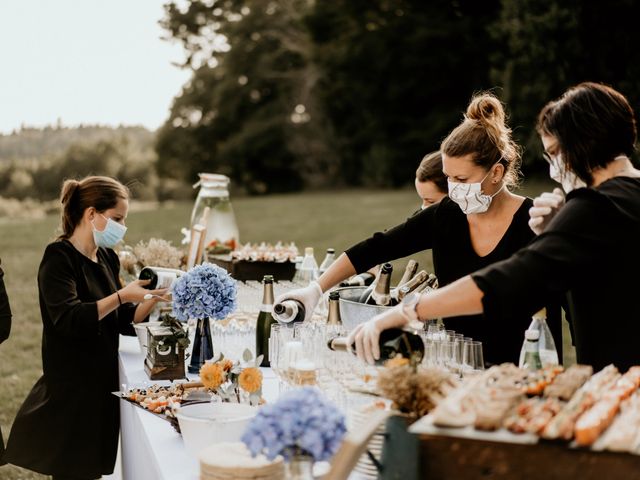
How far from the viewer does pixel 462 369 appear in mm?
2367

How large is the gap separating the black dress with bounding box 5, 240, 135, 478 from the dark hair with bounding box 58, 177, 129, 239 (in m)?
0.14

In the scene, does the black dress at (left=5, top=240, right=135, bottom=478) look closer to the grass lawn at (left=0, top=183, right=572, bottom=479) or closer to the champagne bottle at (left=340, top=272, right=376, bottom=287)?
the champagne bottle at (left=340, top=272, right=376, bottom=287)

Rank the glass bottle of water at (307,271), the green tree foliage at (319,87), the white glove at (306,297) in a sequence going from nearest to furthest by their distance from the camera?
the white glove at (306,297) < the glass bottle of water at (307,271) < the green tree foliage at (319,87)

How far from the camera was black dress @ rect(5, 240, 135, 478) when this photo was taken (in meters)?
3.41

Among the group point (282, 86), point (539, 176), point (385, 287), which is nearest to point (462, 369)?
point (385, 287)

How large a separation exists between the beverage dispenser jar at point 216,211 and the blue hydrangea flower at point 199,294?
197 cm

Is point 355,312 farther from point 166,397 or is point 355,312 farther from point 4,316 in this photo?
point 4,316

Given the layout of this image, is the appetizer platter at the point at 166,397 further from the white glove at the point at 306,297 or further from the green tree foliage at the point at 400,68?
the green tree foliage at the point at 400,68

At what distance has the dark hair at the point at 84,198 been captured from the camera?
367 cm

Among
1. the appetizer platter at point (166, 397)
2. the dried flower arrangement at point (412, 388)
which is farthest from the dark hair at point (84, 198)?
the dried flower arrangement at point (412, 388)

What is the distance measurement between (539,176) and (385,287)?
17.1 meters

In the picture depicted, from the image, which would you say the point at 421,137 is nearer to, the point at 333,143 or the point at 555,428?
the point at 333,143

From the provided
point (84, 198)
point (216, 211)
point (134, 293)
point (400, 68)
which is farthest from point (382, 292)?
point (400, 68)

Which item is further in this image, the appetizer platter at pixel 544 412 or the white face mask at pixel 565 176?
the white face mask at pixel 565 176
